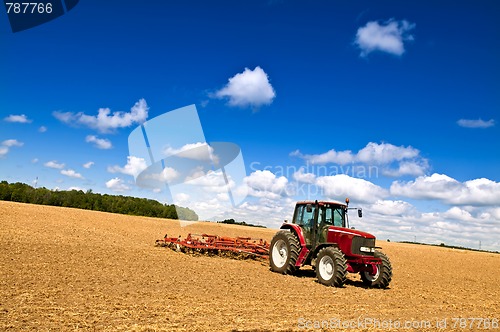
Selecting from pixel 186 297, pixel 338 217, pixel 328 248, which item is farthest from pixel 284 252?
pixel 186 297

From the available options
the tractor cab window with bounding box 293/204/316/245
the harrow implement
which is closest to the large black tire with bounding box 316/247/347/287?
the tractor cab window with bounding box 293/204/316/245

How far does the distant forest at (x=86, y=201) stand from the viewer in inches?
2982

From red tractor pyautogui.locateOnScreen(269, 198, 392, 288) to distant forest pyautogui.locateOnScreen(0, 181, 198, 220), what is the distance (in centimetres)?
6328

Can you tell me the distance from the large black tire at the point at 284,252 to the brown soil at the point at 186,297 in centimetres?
41

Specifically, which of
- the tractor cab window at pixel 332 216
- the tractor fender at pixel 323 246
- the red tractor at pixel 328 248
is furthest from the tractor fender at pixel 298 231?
the tractor cab window at pixel 332 216

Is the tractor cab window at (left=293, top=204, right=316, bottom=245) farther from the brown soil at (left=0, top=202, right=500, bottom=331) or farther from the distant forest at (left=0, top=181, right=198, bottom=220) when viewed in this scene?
the distant forest at (left=0, top=181, right=198, bottom=220)

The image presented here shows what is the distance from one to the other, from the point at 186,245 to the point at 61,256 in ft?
17.7

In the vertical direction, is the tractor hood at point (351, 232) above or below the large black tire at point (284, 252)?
above

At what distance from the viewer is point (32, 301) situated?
7.64 metres

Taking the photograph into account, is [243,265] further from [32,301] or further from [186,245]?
[32,301]

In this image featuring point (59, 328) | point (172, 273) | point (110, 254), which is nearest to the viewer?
point (59, 328)

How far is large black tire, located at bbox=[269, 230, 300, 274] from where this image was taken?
45.3 feet

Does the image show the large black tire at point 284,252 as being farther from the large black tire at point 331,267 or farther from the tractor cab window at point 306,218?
the large black tire at point 331,267

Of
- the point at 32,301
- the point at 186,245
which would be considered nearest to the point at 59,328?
the point at 32,301
